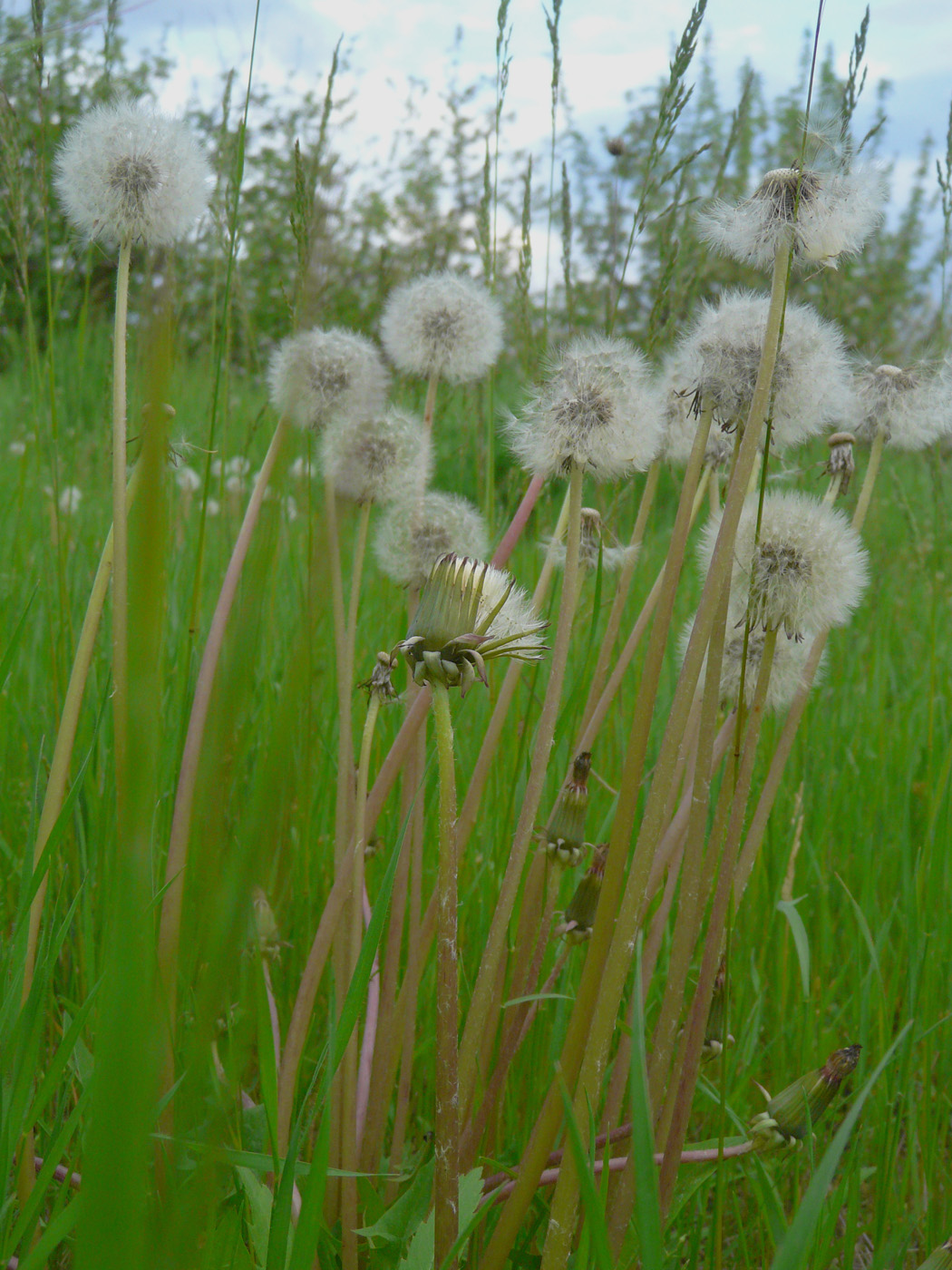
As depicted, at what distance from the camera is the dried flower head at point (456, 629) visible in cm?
77

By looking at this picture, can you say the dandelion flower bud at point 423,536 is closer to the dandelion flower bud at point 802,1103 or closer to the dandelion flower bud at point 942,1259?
the dandelion flower bud at point 802,1103

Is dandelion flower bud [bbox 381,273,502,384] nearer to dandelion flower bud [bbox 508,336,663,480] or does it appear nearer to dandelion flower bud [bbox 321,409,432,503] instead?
dandelion flower bud [bbox 321,409,432,503]

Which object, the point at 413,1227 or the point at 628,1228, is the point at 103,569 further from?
the point at 628,1228

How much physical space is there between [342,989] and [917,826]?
1.24m

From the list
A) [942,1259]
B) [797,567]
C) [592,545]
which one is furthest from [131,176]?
[942,1259]

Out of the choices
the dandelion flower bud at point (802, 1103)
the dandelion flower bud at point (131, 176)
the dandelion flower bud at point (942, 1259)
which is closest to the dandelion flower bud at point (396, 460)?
the dandelion flower bud at point (131, 176)

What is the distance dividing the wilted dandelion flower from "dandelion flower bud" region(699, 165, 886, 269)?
1.11ft

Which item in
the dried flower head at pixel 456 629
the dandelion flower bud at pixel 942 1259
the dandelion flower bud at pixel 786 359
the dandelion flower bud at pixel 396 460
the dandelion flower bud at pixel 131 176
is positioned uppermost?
the dandelion flower bud at pixel 131 176

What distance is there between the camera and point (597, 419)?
1.08 meters

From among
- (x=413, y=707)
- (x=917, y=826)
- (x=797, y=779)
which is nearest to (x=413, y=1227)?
(x=413, y=707)

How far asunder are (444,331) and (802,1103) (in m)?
1.06

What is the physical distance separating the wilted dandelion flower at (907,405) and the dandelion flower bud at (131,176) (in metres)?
0.85

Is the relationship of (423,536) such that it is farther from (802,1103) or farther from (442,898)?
(802,1103)

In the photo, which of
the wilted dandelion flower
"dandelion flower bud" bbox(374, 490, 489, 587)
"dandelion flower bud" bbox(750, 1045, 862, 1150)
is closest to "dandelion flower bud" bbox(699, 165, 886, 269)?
the wilted dandelion flower
